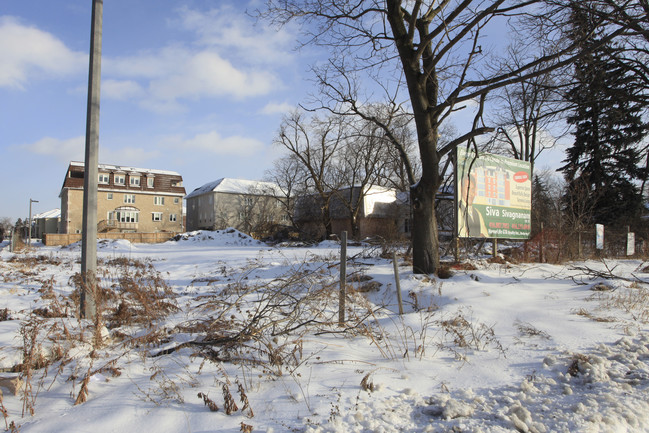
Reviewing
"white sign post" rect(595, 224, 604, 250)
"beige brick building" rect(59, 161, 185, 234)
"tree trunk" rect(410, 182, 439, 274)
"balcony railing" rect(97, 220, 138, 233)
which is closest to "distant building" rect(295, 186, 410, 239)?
"white sign post" rect(595, 224, 604, 250)

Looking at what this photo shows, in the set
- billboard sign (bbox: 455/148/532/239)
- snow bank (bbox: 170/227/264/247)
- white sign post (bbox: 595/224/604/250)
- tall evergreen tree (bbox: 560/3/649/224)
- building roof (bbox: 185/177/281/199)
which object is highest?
building roof (bbox: 185/177/281/199)

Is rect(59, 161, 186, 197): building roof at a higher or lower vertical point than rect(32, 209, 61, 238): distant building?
higher

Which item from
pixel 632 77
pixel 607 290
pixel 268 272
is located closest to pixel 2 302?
pixel 268 272

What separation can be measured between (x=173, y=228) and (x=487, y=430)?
59.5m

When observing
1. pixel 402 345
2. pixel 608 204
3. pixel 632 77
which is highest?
pixel 632 77

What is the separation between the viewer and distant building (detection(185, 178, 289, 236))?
2247 inches

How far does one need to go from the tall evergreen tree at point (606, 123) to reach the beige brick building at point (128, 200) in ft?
163

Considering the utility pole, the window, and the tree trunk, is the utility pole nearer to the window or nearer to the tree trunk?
the tree trunk

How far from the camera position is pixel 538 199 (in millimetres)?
23578

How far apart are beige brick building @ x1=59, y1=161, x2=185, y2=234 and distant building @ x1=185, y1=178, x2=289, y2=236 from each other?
4.98 meters

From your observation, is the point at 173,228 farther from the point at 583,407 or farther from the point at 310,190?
the point at 583,407

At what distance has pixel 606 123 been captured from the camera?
14.0 metres

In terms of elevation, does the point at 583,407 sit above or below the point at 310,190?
below

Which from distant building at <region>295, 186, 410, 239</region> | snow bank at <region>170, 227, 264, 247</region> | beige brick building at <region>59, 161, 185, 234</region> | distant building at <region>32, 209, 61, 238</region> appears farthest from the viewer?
distant building at <region>32, 209, 61, 238</region>
